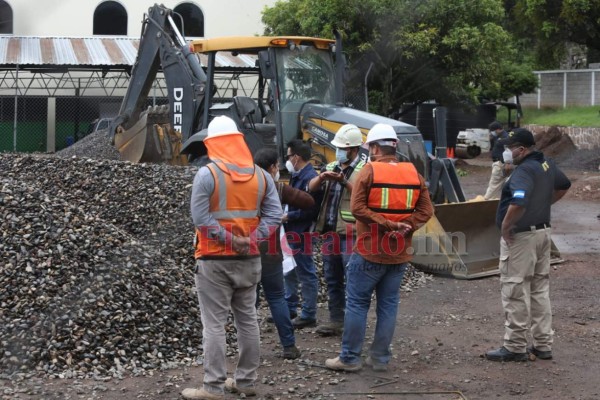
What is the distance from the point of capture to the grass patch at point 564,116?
28070mm

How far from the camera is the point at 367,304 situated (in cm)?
586

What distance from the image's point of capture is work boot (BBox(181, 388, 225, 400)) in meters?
4.95

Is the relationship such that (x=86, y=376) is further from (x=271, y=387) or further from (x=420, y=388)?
(x=420, y=388)

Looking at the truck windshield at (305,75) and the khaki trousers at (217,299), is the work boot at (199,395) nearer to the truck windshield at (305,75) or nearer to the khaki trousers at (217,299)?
the khaki trousers at (217,299)

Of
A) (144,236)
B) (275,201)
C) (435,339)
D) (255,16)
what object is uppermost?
(255,16)

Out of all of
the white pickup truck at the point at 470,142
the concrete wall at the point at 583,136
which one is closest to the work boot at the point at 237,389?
the concrete wall at the point at 583,136

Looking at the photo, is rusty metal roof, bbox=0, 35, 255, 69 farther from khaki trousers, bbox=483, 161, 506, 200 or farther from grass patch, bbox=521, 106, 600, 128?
grass patch, bbox=521, 106, 600, 128

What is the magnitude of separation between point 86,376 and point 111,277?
1079 millimetres

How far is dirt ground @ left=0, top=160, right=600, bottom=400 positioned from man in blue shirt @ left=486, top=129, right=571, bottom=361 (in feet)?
0.67

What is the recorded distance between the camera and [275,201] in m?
5.29

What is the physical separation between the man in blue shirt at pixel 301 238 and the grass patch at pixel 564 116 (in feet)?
71.4

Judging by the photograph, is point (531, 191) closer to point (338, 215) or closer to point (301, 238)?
point (338, 215)

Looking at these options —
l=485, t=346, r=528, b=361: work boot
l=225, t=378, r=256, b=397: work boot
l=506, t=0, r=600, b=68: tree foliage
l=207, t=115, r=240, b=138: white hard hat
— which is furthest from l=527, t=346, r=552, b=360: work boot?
l=506, t=0, r=600, b=68: tree foliage

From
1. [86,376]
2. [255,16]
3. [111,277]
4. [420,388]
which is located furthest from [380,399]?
[255,16]
